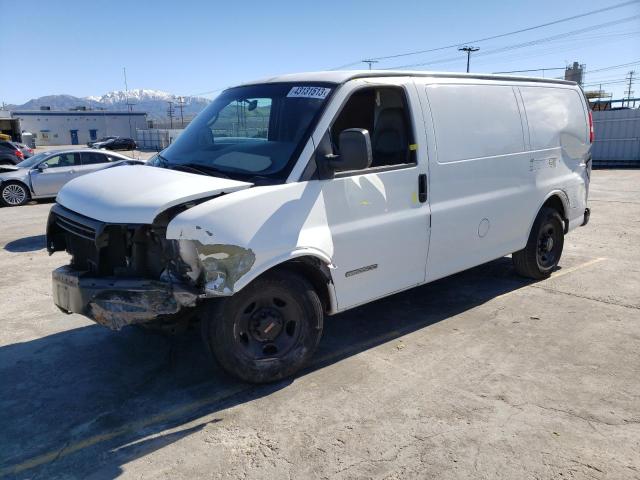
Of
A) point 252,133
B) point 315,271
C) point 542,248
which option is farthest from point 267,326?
point 542,248

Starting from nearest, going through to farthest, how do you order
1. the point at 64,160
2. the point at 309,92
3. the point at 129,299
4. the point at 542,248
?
the point at 129,299 < the point at 309,92 < the point at 542,248 < the point at 64,160

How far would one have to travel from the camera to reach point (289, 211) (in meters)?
3.67

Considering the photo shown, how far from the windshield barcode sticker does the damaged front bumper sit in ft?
5.74

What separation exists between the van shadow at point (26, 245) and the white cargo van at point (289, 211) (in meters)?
5.06

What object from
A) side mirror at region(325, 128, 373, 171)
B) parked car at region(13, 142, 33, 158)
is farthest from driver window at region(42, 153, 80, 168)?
side mirror at region(325, 128, 373, 171)

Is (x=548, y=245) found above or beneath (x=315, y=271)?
beneath

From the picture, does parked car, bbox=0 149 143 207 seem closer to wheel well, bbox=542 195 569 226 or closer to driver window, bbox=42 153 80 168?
driver window, bbox=42 153 80 168

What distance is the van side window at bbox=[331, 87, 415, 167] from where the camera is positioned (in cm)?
441

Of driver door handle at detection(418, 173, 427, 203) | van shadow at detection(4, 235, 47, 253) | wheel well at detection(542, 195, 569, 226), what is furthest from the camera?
van shadow at detection(4, 235, 47, 253)

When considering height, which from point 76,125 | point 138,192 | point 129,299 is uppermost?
point 76,125

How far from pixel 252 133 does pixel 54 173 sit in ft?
40.9

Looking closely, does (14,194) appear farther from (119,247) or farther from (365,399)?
(365,399)

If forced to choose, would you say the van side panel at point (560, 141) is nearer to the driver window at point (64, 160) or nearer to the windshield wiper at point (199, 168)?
the windshield wiper at point (199, 168)

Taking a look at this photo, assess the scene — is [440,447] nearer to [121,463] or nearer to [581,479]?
[581,479]
